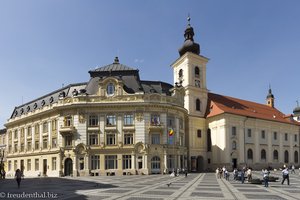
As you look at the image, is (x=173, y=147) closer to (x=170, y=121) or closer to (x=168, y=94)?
(x=170, y=121)

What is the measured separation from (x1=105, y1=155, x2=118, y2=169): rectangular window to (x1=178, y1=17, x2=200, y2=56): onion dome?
30702 millimetres

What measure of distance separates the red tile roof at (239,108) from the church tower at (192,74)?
243cm

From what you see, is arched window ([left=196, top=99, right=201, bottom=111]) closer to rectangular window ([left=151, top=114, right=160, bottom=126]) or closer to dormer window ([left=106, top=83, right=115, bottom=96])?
rectangular window ([left=151, top=114, right=160, bottom=126])

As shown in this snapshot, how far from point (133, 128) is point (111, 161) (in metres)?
6.31

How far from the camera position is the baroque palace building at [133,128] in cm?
5203

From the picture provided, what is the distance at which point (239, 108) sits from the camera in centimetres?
7306

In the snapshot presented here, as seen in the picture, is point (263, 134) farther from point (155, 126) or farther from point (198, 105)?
point (155, 126)

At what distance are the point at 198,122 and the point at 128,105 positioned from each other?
69.6 feet

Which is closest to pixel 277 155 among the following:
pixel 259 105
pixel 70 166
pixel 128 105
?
pixel 259 105

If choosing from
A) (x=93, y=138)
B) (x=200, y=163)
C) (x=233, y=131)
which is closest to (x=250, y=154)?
(x=233, y=131)

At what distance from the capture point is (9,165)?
231ft

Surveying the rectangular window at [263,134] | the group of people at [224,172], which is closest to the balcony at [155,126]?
the group of people at [224,172]

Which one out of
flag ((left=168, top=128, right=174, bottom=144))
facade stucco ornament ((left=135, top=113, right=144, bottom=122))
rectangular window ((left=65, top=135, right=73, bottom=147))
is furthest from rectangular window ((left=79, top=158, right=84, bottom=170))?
flag ((left=168, top=128, right=174, bottom=144))

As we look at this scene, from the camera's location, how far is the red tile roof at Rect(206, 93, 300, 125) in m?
67.8
